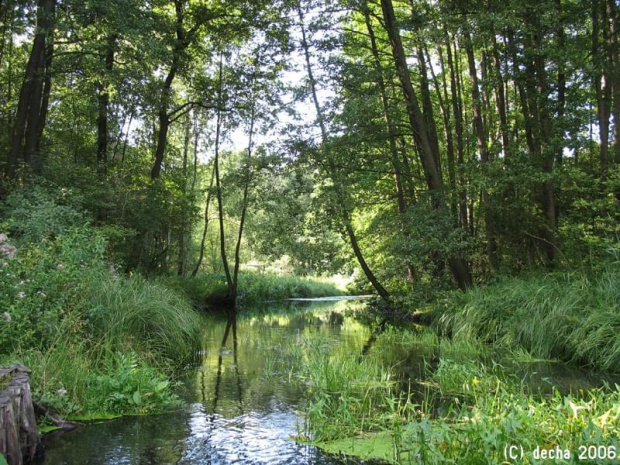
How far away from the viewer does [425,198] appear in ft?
45.5

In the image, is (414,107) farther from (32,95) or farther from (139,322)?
(32,95)

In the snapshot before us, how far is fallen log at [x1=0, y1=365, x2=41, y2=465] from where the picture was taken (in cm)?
349

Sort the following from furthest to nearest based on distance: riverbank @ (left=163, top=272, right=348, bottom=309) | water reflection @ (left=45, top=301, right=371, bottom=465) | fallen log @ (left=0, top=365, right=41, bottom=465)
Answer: riverbank @ (left=163, top=272, right=348, bottom=309), water reflection @ (left=45, top=301, right=371, bottom=465), fallen log @ (left=0, top=365, right=41, bottom=465)

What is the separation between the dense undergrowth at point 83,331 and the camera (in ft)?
17.0

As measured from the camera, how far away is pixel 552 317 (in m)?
8.38

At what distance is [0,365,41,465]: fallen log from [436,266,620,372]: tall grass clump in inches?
282

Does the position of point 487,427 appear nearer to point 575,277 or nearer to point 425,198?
point 575,277

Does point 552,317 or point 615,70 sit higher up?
point 615,70

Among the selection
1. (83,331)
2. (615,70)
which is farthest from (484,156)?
(83,331)

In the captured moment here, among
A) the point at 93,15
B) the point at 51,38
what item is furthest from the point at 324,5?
the point at 51,38

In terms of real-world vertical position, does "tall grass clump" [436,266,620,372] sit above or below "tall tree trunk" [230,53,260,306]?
below

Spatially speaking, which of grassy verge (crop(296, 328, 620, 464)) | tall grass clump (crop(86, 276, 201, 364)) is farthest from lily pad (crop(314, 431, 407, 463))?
tall grass clump (crop(86, 276, 201, 364))

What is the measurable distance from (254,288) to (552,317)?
16959mm

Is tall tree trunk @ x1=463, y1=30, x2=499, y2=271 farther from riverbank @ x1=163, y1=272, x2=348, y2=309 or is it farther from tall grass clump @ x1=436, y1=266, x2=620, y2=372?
riverbank @ x1=163, y1=272, x2=348, y2=309
